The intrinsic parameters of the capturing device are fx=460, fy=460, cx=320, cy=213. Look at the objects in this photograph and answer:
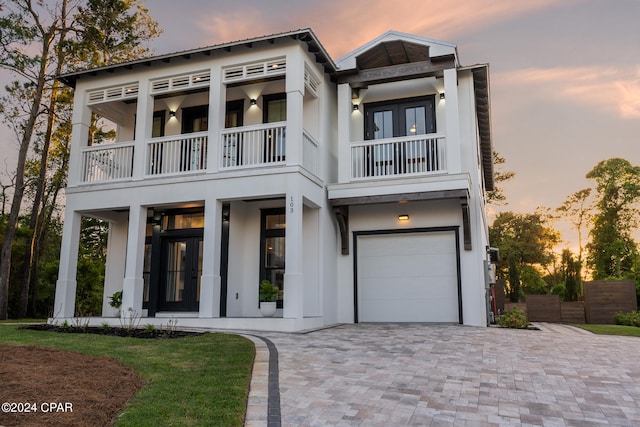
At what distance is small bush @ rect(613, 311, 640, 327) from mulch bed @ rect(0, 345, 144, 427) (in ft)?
41.7

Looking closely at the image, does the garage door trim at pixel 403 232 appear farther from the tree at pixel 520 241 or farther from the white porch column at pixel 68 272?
the tree at pixel 520 241

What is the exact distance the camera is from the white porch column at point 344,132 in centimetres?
1066

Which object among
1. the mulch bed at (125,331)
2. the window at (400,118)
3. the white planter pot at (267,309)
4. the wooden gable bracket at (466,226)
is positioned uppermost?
the window at (400,118)

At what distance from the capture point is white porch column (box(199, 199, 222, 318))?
9141mm

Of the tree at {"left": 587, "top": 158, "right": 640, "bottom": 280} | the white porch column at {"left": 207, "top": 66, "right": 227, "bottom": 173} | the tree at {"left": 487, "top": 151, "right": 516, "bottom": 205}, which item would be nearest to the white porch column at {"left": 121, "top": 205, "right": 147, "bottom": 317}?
the white porch column at {"left": 207, "top": 66, "right": 227, "bottom": 173}

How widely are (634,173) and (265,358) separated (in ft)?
98.3

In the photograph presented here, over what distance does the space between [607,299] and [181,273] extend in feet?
40.2

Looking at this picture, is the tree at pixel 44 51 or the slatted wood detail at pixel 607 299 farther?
the tree at pixel 44 51

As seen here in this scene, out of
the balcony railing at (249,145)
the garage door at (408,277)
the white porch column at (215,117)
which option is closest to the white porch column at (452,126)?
the garage door at (408,277)

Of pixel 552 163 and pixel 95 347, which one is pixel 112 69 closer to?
pixel 95 347

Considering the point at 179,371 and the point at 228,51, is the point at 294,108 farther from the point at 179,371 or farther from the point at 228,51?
the point at 179,371

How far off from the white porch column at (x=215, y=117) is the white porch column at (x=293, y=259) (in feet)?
6.34

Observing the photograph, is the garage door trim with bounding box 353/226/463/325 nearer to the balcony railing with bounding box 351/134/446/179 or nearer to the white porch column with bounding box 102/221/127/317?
the balcony railing with bounding box 351/134/446/179

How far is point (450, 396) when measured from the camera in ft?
13.0
